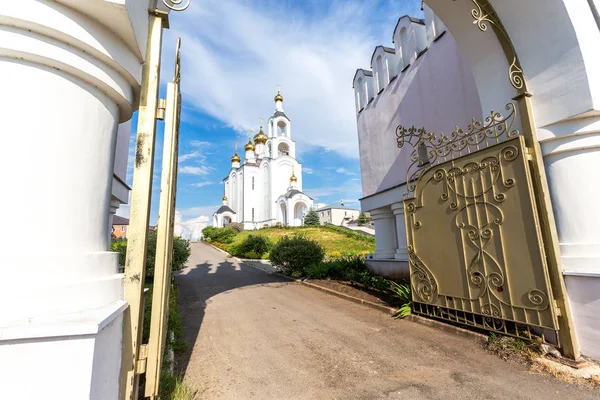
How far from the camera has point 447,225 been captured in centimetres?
446

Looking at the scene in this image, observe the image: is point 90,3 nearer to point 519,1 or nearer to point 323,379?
point 323,379

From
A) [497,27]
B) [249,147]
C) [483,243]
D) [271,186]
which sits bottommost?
[483,243]

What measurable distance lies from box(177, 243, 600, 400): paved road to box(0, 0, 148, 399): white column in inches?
81.6

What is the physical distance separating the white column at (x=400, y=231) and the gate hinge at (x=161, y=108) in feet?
20.4

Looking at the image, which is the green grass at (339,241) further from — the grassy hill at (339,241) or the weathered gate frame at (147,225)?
the weathered gate frame at (147,225)

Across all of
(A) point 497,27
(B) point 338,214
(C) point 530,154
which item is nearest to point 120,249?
(C) point 530,154

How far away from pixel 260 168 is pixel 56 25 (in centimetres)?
4450

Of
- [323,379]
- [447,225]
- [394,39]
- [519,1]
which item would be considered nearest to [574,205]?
[447,225]

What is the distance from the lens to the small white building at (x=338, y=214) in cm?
6134

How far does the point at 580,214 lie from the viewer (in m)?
3.34

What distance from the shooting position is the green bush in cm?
1128

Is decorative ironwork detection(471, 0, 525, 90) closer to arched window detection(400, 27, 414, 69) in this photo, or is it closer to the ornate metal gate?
the ornate metal gate

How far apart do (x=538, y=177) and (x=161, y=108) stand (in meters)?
4.22

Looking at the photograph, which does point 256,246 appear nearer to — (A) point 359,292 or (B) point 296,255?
(B) point 296,255
